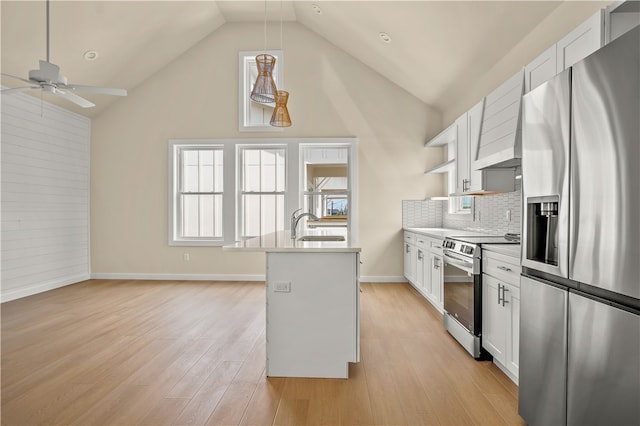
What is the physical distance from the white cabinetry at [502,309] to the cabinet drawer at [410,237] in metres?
2.41

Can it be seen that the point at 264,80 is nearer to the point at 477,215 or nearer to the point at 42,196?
the point at 477,215

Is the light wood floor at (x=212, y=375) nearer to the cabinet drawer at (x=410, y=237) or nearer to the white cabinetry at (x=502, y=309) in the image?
the white cabinetry at (x=502, y=309)

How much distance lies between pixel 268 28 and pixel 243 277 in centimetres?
416

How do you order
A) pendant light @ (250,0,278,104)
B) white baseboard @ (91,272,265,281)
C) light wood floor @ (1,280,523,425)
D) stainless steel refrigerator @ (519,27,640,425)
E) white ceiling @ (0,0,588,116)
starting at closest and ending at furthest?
stainless steel refrigerator @ (519,27,640,425) → light wood floor @ (1,280,523,425) → pendant light @ (250,0,278,104) → white ceiling @ (0,0,588,116) → white baseboard @ (91,272,265,281)

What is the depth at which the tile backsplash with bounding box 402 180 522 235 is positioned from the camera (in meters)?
3.72

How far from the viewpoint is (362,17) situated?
Result: 15.4ft

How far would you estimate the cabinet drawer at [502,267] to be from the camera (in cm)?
240

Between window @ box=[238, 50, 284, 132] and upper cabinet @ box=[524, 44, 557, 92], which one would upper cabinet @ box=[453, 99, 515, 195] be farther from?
window @ box=[238, 50, 284, 132]

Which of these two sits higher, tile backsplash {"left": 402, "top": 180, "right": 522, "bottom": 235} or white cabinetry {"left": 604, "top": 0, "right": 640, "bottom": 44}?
white cabinetry {"left": 604, "top": 0, "right": 640, "bottom": 44}

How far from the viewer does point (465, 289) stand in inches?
121

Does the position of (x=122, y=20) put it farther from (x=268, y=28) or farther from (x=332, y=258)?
(x=332, y=258)

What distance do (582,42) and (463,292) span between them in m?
1.97

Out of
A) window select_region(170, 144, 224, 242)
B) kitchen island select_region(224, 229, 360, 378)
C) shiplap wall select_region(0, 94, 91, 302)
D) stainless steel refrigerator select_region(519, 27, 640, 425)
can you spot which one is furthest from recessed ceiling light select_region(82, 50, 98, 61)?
stainless steel refrigerator select_region(519, 27, 640, 425)

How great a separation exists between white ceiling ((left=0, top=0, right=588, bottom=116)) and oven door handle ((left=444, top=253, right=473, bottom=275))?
A: 2.15 meters
